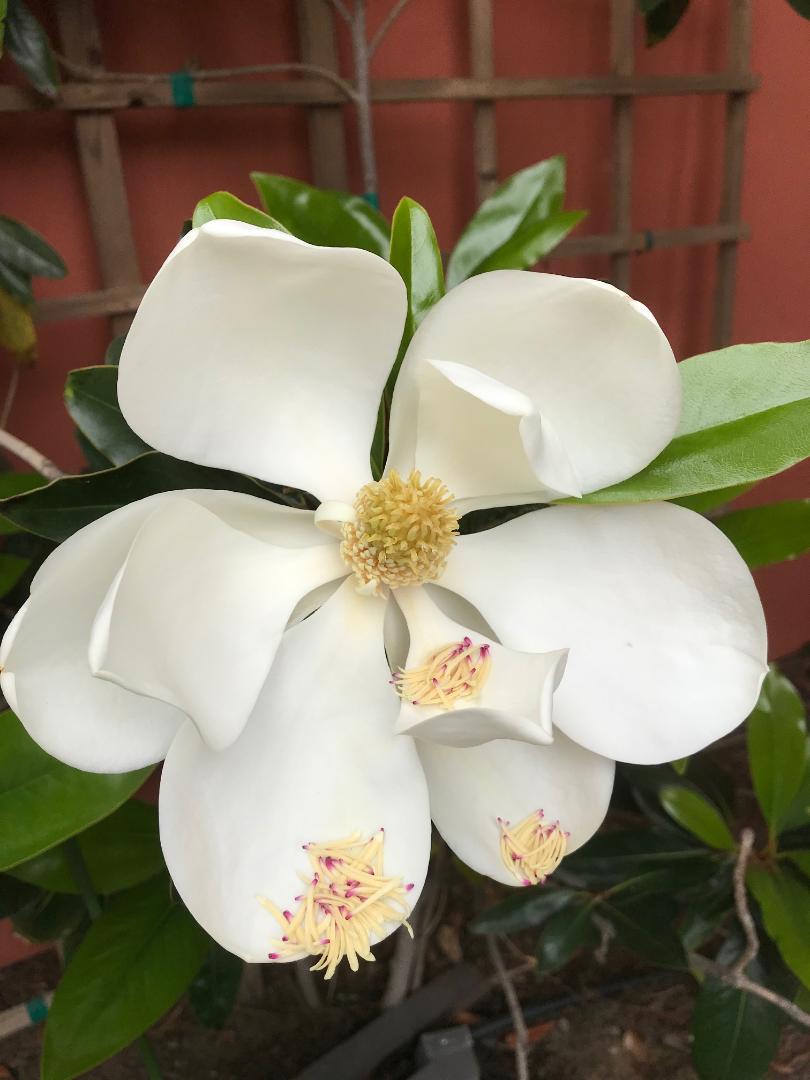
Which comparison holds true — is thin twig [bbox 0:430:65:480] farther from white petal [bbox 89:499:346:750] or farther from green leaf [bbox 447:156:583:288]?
green leaf [bbox 447:156:583:288]

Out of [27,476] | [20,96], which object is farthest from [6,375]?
[27,476]

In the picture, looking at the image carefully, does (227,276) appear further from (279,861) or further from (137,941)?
(137,941)

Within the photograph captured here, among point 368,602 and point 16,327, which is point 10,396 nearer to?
point 16,327

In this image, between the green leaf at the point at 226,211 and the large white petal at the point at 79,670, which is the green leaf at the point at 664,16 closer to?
the green leaf at the point at 226,211

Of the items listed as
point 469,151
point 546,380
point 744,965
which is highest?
point 469,151

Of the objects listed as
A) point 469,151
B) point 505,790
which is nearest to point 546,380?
point 505,790

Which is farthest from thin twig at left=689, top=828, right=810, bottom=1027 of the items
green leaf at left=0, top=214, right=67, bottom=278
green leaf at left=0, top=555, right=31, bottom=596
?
green leaf at left=0, top=214, right=67, bottom=278
